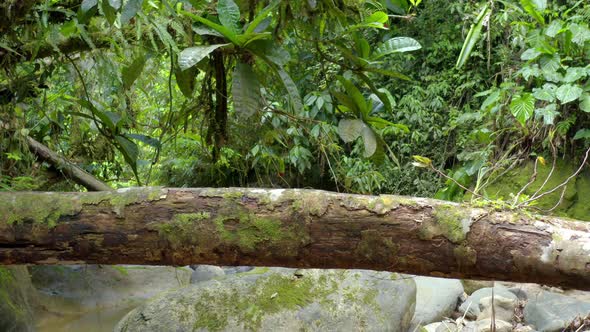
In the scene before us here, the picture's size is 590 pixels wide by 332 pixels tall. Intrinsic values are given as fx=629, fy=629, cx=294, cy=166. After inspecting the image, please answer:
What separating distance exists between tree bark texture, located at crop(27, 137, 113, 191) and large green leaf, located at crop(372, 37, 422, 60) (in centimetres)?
132

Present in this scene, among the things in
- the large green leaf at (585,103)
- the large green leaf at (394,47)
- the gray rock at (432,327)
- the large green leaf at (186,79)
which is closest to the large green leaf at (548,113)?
the large green leaf at (585,103)

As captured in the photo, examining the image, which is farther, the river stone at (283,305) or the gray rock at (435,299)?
the gray rock at (435,299)

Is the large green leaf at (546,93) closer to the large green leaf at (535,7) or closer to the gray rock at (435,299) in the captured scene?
the large green leaf at (535,7)

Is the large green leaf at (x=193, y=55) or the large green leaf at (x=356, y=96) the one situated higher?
the large green leaf at (x=193, y=55)

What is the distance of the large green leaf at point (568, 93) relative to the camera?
4.18 meters

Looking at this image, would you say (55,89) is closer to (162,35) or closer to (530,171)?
(162,35)

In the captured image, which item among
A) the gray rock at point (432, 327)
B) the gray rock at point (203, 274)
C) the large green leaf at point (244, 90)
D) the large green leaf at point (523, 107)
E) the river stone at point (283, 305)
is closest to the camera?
the large green leaf at point (244, 90)

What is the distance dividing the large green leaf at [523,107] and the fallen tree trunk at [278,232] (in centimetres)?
300

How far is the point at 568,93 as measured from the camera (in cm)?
422

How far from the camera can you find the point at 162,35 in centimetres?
163

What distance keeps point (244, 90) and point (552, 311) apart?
274 centimetres

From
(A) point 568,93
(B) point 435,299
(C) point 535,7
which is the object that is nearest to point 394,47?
(B) point 435,299

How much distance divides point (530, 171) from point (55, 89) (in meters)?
3.38

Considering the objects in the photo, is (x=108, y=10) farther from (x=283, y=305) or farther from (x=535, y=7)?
(x=535, y=7)
